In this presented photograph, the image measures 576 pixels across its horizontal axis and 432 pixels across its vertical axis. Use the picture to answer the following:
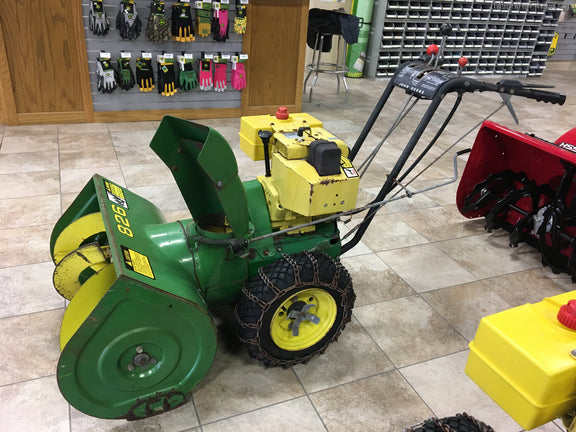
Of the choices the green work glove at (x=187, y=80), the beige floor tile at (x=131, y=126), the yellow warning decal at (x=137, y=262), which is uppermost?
the yellow warning decal at (x=137, y=262)

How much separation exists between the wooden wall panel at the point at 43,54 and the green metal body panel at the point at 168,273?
3.01 metres

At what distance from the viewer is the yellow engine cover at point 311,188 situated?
1929mm

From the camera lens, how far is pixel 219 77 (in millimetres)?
5078

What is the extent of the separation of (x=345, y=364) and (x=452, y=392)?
18.4 inches

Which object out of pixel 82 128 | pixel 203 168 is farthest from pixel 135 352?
pixel 82 128

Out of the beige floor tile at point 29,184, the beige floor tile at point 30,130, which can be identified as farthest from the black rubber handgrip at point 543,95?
the beige floor tile at point 30,130

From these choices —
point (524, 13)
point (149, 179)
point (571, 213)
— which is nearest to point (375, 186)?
point (571, 213)

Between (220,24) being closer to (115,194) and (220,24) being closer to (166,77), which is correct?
(166,77)

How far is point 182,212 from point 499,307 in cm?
207

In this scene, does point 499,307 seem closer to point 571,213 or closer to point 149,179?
point 571,213

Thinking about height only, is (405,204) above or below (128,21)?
below

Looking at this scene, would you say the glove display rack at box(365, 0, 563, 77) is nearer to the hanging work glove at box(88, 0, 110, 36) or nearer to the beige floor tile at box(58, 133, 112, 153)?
the hanging work glove at box(88, 0, 110, 36)

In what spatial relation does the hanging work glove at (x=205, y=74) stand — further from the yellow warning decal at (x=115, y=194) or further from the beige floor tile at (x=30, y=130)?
the yellow warning decal at (x=115, y=194)

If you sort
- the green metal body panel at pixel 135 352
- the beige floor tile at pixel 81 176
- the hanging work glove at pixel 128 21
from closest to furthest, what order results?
the green metal body panel at pixel 135 352 < the beige floor tile at pixel 81 176 < the hanging work glove at pixel 128 21
